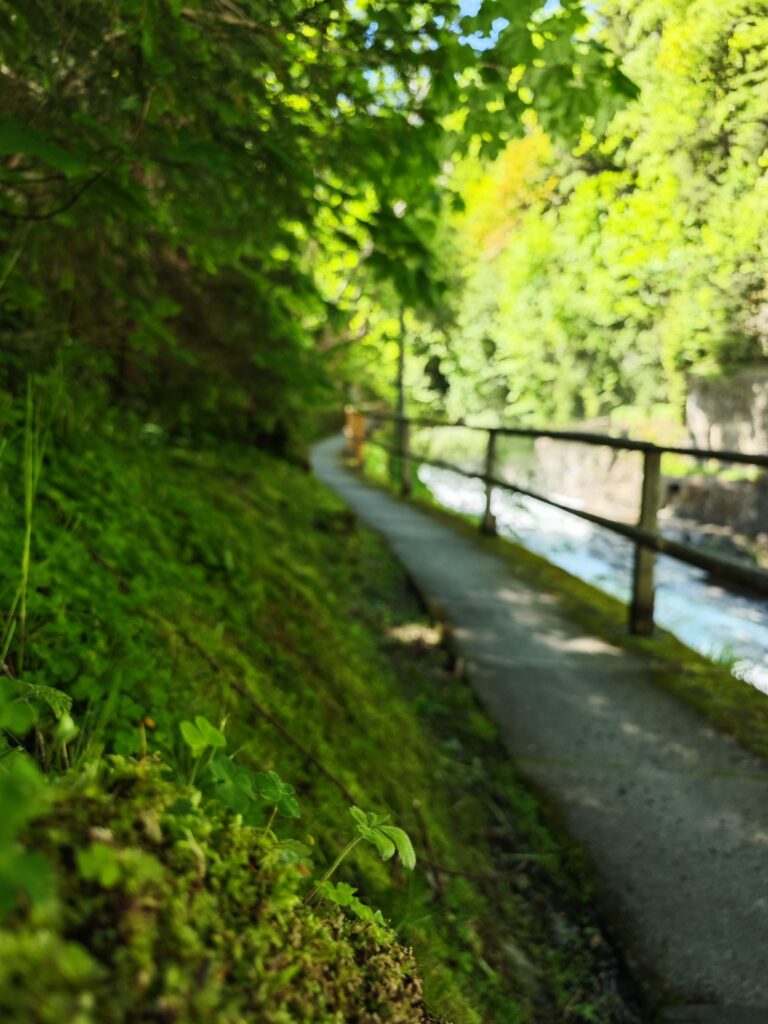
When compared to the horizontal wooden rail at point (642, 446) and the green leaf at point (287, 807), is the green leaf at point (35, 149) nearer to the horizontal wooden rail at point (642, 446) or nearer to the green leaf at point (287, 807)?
the green leaf at point (287, 807)

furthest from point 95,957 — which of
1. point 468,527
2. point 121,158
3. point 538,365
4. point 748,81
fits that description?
point 468,527

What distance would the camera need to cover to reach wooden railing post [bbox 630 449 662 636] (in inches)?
145

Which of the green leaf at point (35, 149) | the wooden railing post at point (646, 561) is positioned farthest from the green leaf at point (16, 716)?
the wooden railing post at point (646, 561)

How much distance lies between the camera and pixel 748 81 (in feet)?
7.97

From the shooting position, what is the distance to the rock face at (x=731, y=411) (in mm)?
3018

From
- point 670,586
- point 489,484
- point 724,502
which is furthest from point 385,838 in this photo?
point 489,484

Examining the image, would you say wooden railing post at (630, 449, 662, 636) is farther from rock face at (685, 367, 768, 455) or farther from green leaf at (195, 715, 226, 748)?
green leaf at (195, 715, 226, 748)

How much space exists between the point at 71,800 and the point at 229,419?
5.56m

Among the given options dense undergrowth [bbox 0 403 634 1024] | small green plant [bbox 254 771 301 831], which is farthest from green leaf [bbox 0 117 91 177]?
small green plant [bbox 254 771 301 831]

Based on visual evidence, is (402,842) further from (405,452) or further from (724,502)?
(405,452)

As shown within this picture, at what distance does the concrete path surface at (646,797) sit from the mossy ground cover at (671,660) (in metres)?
0.08

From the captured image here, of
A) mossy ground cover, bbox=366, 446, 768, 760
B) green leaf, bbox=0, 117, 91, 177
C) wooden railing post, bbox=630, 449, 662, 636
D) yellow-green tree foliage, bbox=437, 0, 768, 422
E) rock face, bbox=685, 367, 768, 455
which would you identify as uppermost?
yellow-green tree foliage, bbox=437, 0, 768, 422

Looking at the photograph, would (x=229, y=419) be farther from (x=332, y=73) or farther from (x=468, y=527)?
(x=332, y=73)

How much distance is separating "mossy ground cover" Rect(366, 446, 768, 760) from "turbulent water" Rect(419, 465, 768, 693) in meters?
0.17
